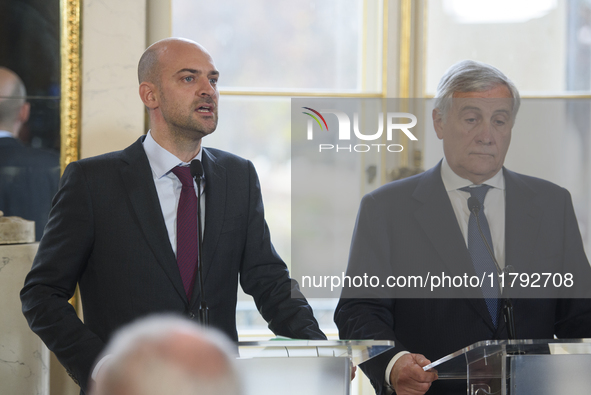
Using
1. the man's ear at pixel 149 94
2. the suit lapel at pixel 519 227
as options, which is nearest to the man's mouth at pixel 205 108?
the man's ear at pixel 149 94

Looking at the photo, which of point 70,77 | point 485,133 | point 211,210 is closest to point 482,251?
point 485,133

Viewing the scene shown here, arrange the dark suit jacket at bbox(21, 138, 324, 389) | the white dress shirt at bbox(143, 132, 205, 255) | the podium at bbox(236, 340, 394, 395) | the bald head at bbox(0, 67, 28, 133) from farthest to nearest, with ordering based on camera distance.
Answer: the bald head at bbox(0, 67, 28, 133) < the white dress shirt at bbox(143, 132, 205, 255) < the dark suit jacket at bbox(21, 138, 324, 389) < the podium at bbox(236, 340, 394, 395)

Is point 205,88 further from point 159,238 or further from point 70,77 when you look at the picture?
point 70,77

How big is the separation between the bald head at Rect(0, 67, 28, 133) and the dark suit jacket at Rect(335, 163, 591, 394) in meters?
1.88

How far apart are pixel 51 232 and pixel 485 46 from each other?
2567 mm

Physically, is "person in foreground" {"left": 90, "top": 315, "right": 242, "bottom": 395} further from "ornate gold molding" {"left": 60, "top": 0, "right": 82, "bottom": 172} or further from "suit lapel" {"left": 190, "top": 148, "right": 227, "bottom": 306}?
"ornate gold molding" {"left": 60, "top": 0, "right": 82, "bottom": 172}

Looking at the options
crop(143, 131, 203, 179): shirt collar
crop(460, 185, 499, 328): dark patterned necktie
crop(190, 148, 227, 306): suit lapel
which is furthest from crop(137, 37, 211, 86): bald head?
crop(460, 185, 499, 328): dark patterned necktie

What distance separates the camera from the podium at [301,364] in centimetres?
138

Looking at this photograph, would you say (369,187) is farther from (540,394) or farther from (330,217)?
(540,394)

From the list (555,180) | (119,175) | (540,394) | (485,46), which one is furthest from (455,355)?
(485,46)

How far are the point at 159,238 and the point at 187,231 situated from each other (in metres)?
0.11

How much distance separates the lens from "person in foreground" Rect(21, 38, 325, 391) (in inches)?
84.1

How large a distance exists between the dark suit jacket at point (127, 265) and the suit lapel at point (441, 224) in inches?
21.0

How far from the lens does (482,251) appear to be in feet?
7.32
